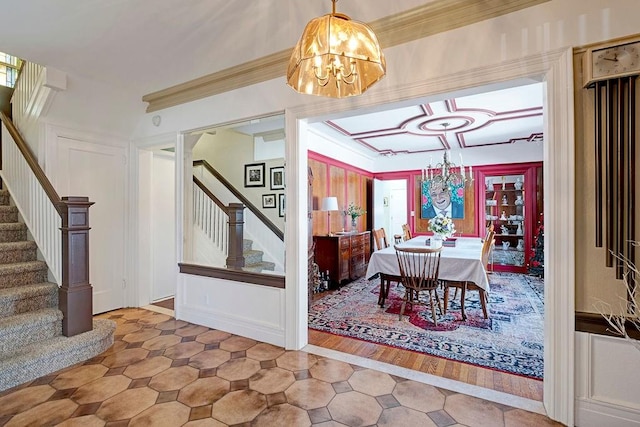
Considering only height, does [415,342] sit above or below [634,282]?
below

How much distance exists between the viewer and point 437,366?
2.63 meters

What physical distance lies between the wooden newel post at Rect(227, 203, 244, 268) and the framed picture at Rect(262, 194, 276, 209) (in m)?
0.37

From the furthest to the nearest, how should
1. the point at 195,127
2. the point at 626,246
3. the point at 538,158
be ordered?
the point at 538,158, the point at 195,127, the point at 626,246

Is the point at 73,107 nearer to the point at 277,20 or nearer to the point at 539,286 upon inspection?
the point at 277,20

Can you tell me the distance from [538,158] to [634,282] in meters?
5.67

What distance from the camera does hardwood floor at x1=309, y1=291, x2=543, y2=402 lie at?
2314mm

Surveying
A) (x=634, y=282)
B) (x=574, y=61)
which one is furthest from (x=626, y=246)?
(x=574, y=61)

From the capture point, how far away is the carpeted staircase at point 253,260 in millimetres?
3226

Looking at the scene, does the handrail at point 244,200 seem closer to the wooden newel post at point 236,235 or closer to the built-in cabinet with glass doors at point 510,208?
the wooden newel post at point 236,235

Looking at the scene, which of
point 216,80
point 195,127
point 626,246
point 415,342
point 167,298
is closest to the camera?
point 626,246

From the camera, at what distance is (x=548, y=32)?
6.44 feet

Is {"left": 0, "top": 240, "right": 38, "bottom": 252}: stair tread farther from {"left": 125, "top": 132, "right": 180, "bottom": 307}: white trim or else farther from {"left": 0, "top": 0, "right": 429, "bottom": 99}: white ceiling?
{"left": 0, "top": 0, "right": 429, "bottom": 99}: white ceiling

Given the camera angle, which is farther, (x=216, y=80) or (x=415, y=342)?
(x=216, y=80)

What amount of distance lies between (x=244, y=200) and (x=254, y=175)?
33 cm
